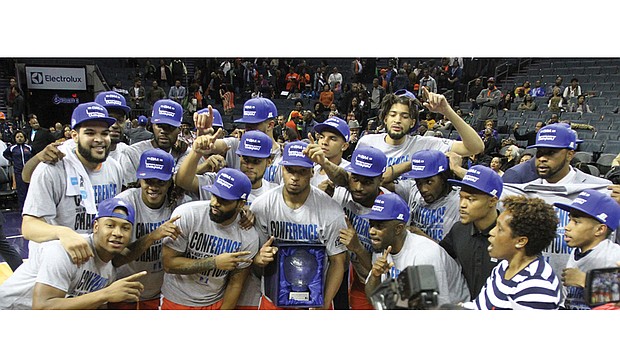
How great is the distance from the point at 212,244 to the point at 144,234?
0.37m

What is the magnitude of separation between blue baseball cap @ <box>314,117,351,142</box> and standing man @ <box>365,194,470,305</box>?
0.60m

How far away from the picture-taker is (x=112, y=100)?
315 centimetres

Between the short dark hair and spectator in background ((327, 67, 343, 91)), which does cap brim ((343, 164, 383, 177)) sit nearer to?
the short dark hair

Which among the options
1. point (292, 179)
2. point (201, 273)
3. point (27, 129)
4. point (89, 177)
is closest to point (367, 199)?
point (292, 179)

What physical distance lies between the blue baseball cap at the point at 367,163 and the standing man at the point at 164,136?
105cm

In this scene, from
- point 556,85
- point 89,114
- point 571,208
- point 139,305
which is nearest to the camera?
point 571,208

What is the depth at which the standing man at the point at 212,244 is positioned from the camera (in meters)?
2.59

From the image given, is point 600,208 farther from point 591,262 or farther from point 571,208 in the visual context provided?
point 591,262

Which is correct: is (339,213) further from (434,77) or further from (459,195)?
(434,77)

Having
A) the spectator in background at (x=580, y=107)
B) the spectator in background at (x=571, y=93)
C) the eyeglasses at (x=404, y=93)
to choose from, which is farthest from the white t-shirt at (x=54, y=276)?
the spectator in background at (x=580, y=107)

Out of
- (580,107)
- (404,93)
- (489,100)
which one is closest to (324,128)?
(404,93)

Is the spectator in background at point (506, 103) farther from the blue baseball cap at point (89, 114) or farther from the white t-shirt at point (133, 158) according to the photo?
the blue baseball cap at point (89, 114)

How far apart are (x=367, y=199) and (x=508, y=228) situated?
2.59ft

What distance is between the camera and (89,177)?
2740 millimetres
